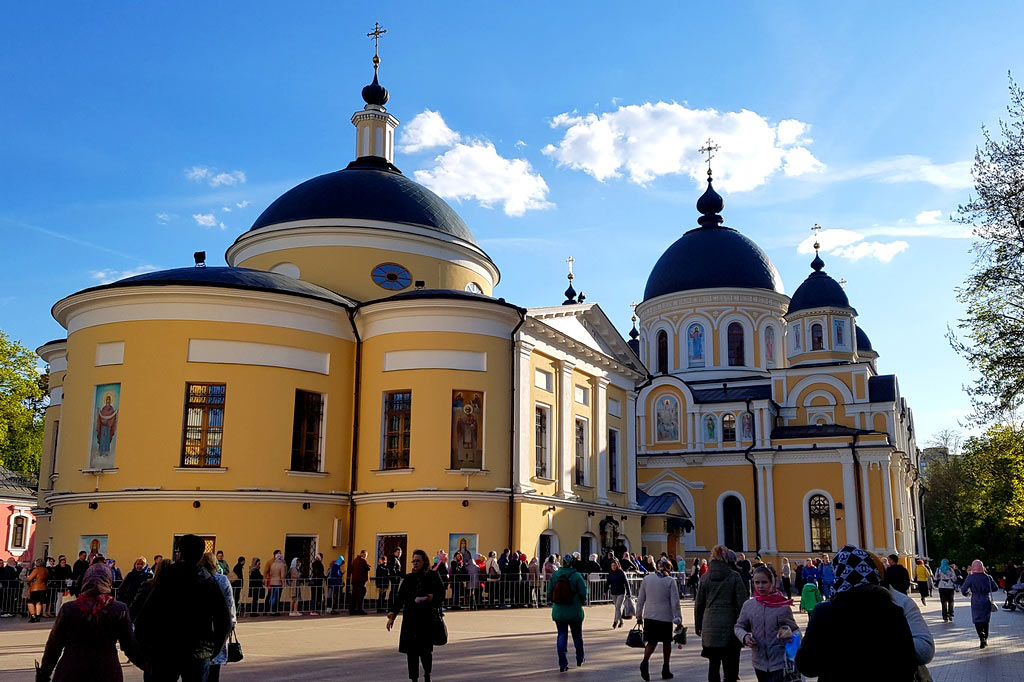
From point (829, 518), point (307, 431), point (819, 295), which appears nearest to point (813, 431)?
point (829, 518)

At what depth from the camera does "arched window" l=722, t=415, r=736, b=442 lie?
49.4 metres

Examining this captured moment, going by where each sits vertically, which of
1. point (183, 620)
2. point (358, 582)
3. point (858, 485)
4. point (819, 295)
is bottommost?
point (358, 582)

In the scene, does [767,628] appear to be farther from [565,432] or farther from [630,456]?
[630,456]

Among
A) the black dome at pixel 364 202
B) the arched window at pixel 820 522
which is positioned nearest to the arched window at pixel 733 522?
the arched window at pixel 820 522

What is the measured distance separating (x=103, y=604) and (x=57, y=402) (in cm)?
2629

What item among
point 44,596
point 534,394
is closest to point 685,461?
point 534,394

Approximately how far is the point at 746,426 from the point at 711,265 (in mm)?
10425

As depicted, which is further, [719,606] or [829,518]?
[829,518]

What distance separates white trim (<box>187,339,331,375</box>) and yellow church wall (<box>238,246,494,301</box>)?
4081 mm

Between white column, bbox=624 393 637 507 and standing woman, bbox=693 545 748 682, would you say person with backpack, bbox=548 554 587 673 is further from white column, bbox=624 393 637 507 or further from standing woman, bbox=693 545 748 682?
Answer: white column, bbox=624 393 637 507

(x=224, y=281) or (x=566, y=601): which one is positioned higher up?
(x=224, y=281)

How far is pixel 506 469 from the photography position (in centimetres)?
2697

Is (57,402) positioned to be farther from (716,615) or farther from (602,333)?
(716,615)

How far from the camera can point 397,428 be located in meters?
26.7
